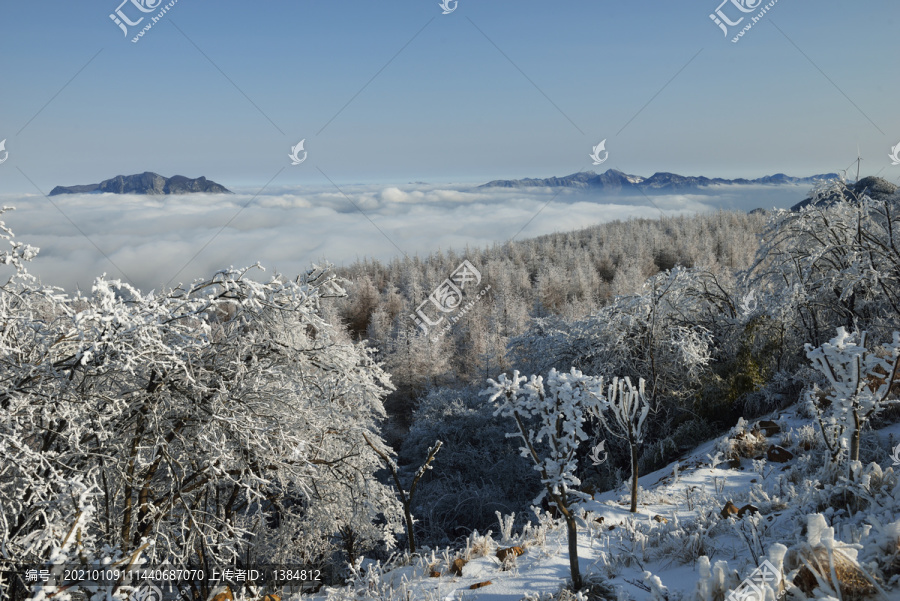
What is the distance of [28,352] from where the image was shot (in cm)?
416

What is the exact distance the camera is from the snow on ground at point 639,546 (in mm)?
3457

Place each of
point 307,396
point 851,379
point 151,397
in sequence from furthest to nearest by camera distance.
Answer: point 307,396
point 151,397
point 851,379

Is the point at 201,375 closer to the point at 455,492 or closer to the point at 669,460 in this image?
the point at 669,460

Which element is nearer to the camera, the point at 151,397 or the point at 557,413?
the point at 557,413

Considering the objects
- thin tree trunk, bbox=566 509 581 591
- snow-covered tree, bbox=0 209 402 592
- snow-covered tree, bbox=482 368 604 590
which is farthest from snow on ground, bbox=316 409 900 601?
snow-covered tree, bbox=0 209 402 592

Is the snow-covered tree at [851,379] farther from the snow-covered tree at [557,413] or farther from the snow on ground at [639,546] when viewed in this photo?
the snow-covered tree at [557,413]

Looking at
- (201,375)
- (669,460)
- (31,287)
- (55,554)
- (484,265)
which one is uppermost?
(484,265)

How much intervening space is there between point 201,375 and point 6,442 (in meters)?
1.32

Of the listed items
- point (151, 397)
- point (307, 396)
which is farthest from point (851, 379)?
point (151, 397)

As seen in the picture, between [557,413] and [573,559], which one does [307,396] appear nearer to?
[557,413]

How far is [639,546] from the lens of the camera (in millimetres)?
3967

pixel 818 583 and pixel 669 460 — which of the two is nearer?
pixel 818 583

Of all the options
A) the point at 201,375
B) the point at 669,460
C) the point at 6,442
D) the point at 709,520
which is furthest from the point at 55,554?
the point at 669,460

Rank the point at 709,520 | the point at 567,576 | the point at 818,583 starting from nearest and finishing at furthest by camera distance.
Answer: the point at 818,583 → the point at 567,576 → the point at 709,520
